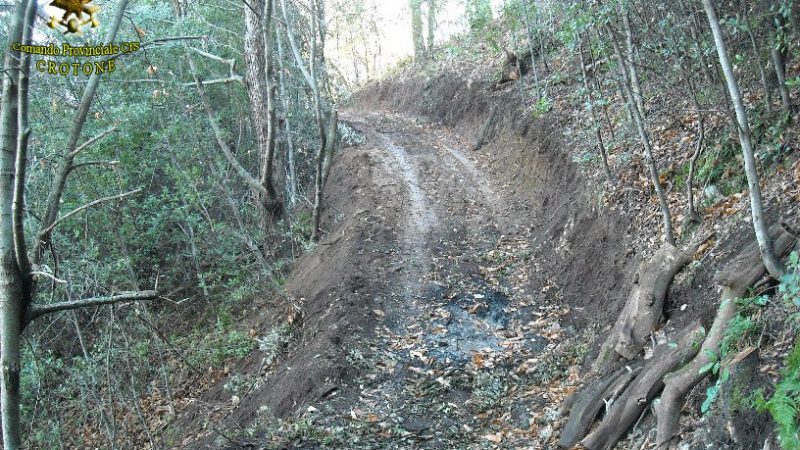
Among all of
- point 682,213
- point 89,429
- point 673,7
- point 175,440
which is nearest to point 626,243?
point 682,213

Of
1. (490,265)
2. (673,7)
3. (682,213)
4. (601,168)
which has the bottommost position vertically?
(490,265)

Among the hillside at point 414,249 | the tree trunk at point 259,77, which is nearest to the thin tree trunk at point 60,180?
the hillside at point 414,249

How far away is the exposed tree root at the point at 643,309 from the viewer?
6.34 meters

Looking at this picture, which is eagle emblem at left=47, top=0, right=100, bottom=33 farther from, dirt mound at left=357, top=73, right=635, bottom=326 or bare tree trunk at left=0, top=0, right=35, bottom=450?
dirt mound at left=357, top=73, right=635, bottom=326

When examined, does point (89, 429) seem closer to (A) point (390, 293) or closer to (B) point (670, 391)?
(A) point (390, 293)

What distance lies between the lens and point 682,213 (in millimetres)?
7473

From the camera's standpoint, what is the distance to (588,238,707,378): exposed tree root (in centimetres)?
634

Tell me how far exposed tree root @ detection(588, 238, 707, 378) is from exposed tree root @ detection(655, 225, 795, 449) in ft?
3.94

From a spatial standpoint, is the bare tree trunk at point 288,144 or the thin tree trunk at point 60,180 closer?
the thin tree trunk at point 60,180

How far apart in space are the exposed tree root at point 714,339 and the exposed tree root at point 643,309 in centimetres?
120

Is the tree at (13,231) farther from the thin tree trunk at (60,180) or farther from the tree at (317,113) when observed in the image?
the tree at (317,113)

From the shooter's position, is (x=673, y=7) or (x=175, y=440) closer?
(x=673, y=7)

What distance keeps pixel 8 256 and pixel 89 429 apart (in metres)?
8.68

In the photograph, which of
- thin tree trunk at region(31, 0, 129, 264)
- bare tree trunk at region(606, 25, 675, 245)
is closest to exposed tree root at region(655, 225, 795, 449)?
bare tree trunk at region(606, 25, 675, 245)
